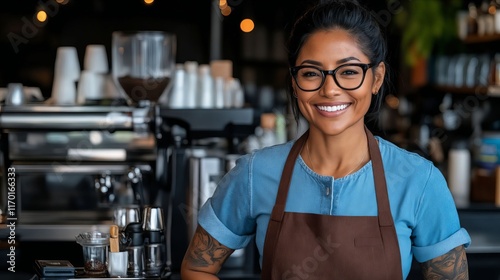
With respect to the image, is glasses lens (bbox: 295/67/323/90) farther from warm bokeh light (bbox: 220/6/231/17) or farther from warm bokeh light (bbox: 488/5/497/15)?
warm bokeh light (bbox: 220/6/231/17)

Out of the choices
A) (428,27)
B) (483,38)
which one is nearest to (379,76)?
(483,38)

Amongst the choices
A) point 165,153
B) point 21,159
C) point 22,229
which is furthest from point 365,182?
point 21,159

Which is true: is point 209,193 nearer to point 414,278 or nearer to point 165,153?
point 165,153

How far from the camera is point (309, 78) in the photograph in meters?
1.76

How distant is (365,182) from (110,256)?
740 mm

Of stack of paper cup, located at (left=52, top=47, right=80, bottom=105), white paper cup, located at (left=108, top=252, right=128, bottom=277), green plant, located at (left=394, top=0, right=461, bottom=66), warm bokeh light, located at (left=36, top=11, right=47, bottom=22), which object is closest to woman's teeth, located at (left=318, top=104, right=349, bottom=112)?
white paper cup, located at (left=108, top=252, right=128, bottom=277)

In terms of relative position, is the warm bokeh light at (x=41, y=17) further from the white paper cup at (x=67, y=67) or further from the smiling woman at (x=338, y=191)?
the smiling woman at (x=338, y=191)

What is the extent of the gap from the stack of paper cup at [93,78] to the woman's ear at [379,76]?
1.53 m

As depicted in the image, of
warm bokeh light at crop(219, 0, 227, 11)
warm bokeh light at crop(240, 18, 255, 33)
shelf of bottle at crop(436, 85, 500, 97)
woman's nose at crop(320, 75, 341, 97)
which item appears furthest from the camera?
warm bokeh light at crop(240, 18, 255, 33)

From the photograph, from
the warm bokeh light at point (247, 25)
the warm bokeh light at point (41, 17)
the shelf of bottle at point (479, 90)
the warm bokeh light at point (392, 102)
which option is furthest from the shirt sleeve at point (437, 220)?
the warm bokeh light at point (392, 102)

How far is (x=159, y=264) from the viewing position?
7.61ft

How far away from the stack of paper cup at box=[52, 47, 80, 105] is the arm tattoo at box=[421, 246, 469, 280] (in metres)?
1.86

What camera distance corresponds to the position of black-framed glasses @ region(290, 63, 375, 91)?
173 centimetres

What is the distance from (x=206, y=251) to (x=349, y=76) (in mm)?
530
